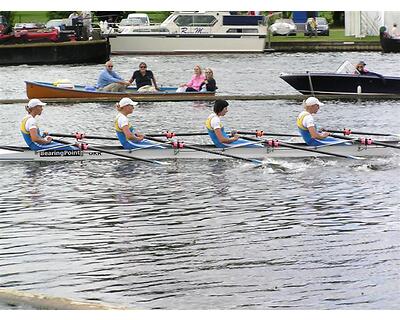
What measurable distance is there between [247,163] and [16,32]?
35382 millimetres

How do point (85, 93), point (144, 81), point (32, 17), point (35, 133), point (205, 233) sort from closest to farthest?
point (205, 233), point (35, 133), point (144, 81), point (85, 93), point (32, 17)

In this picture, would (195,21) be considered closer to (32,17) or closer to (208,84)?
(32,17)

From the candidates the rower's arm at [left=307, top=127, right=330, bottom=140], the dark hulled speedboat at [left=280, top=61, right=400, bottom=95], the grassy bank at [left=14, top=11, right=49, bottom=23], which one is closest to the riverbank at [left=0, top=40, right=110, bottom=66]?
the dark hulled speedboat at [left=280, top=61, right=400, bottom=95]

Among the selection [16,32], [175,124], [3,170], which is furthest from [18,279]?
[16,32]

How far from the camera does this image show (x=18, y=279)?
14.4m

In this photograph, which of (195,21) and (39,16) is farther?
(39,16)

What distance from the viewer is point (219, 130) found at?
2303 centimetres

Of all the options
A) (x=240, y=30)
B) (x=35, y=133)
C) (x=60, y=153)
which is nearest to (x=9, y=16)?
(x=240, y=30)

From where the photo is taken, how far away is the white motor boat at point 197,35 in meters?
60.1

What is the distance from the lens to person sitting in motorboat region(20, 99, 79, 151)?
74.0 feet

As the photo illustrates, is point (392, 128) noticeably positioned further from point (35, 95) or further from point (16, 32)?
point (16, 32)

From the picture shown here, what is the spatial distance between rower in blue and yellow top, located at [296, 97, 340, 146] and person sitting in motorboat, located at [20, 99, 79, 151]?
4813mm

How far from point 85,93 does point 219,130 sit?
13275 millimetres

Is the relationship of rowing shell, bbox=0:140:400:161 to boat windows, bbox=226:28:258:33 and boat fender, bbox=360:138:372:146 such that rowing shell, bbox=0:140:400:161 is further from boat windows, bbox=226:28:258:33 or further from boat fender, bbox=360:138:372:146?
boat windows, bbox=226:28:258:33
